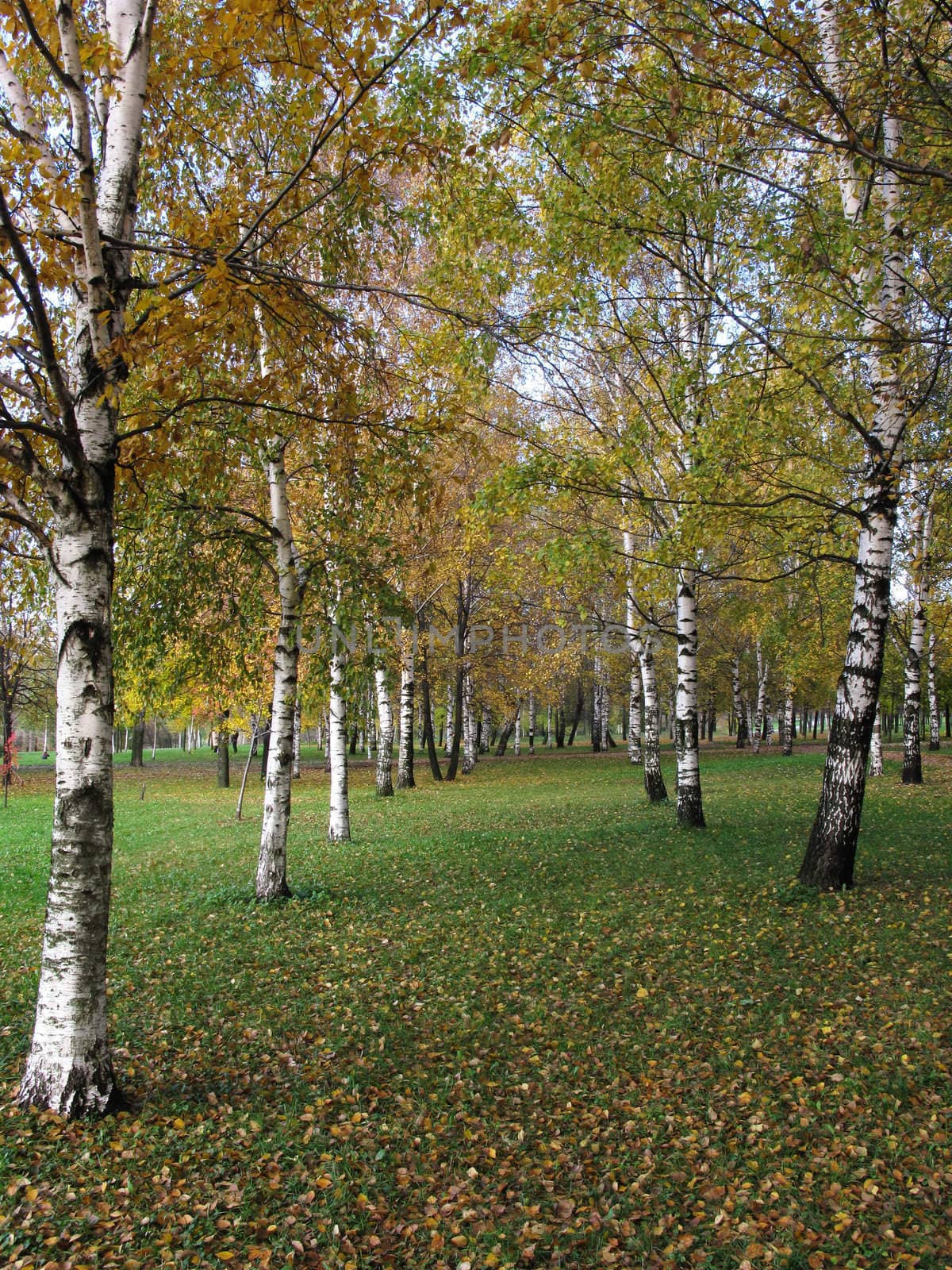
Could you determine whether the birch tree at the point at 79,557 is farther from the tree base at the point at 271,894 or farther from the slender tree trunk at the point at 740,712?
the slender tree trunk at the point at 740,712

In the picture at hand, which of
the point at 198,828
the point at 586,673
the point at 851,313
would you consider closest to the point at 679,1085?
the point at 851,313

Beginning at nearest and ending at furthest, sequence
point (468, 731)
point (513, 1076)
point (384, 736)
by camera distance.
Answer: point (513, 1076), point (384, 736), point (468, 731)

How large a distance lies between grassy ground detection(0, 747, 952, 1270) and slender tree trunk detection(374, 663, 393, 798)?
10.8m

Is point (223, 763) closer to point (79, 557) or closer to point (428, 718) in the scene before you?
point (428, 718)

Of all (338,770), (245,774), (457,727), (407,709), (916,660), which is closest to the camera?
(338,770)

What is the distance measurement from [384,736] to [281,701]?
12.9 meters

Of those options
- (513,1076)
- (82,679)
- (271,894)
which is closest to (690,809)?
(271,894)

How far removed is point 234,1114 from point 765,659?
3224 cm

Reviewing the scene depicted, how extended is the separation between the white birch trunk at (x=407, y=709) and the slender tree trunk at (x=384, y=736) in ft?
1.93

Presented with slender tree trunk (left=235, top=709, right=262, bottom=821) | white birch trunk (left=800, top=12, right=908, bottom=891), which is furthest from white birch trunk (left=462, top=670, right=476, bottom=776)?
white birch trunk (left=800, top=12, right=908, bottom=891)

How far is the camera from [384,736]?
70.3ft

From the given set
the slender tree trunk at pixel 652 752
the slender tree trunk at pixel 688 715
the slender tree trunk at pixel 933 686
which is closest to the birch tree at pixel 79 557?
the slender tree trunk at pixel 688 715

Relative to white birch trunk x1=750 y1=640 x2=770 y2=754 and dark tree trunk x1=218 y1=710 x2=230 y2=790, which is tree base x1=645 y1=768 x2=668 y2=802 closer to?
white birch trunk x1=750 y1=640 x2=770 y2=754

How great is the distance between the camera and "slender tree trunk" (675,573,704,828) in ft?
42.0
